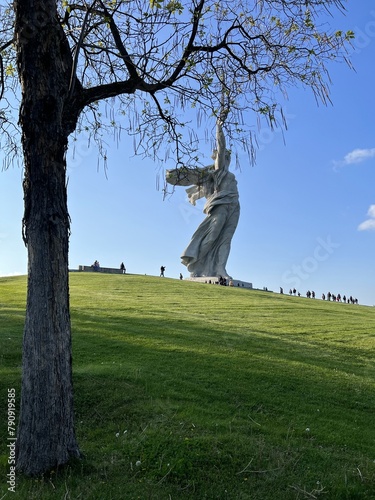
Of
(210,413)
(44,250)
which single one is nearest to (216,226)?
(210,413)

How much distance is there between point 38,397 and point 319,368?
8.09 m

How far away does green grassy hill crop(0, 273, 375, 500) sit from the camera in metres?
5.98

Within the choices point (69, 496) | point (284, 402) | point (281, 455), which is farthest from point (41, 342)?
point (284, 402)

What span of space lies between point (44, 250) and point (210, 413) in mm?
3946

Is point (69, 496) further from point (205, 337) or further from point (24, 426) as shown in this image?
point (205, 337)

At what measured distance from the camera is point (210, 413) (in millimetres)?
8227

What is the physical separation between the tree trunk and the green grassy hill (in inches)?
19.4

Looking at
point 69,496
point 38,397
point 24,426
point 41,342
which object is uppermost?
point 41,342

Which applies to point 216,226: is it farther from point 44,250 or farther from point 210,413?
point 44,250

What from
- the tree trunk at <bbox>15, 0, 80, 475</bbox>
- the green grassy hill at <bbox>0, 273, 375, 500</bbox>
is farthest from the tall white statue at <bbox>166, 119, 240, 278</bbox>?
the tree trunk at <bbox>15, 0, 80, 475</bbox>

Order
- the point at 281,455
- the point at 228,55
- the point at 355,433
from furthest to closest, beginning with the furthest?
the point at 228,55
the point at 355,433
the point at 281,455

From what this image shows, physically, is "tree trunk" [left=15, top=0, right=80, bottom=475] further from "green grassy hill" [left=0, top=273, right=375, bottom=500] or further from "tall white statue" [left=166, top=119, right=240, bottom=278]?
"tall white statue" [left=166, top=119, right=240, bottom=278]

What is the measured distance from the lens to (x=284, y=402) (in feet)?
30.2

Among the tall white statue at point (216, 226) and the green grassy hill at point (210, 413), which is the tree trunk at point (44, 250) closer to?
the green grassy hill at point (210, 413)
